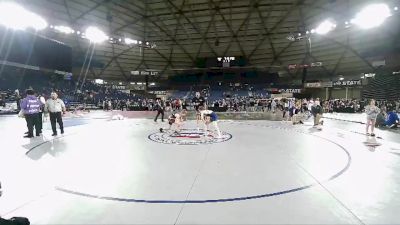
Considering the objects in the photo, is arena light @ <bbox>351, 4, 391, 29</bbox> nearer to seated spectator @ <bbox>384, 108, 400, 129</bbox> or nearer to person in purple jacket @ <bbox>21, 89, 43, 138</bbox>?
seated spectator @ <bbox>384, 108, 400, 129</bbox>

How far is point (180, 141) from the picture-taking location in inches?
375

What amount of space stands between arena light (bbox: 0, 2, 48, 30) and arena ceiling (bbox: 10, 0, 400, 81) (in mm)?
1145

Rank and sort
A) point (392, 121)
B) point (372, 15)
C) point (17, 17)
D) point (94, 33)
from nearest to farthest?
point (392, 121), point (17, 17), point (372, 15), point (94, 33)

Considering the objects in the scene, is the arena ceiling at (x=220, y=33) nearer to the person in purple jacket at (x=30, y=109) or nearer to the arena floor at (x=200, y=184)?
the person in purple jacket at (x=30, y=109)

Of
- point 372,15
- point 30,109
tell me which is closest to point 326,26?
point 372,15

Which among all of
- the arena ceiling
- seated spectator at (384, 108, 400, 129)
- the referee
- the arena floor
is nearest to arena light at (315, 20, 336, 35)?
the arena ceiling

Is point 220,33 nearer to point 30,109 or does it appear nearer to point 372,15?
point 372,15

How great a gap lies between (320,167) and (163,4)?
29146 millimetres

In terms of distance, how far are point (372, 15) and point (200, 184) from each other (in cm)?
3027

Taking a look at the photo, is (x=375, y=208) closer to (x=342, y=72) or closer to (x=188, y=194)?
(x=188, y=194)

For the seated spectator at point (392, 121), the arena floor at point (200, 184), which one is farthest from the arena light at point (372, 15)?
the arena floor at point (200, 184)

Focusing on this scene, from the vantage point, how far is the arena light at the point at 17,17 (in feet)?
77.9

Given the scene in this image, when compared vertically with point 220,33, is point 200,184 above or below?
below

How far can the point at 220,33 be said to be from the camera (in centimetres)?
3791
